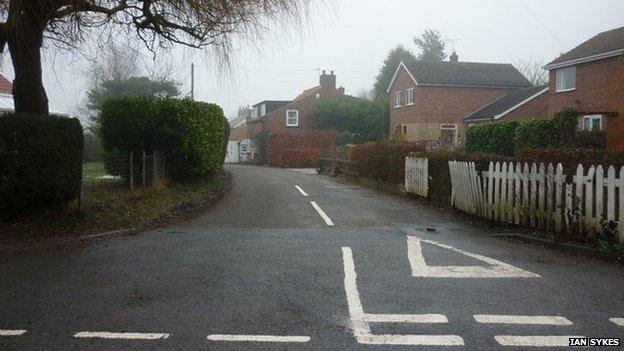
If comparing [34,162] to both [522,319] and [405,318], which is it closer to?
[405,318]

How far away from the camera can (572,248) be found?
8008 millimetres

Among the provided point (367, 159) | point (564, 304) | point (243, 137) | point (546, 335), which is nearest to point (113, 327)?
point (546, 335)

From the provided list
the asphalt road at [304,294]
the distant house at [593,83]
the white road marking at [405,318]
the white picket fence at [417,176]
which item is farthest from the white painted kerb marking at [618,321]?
the distant house at [593,83]

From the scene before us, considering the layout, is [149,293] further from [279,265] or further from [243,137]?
[243,137]

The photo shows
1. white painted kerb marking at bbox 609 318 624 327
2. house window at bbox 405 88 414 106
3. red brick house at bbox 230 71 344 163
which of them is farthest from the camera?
red brick house at bbox 230 71 344 163

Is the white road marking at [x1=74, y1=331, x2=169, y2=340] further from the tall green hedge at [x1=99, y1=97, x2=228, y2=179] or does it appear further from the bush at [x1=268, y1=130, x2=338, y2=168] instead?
the bush at [x1=268, y1=130, x2=338, y2=168]

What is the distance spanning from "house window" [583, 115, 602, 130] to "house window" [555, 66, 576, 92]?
2998 mm

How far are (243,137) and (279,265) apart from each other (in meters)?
65.4

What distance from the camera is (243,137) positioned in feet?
235

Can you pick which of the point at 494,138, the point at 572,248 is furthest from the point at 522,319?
the point at 494,138

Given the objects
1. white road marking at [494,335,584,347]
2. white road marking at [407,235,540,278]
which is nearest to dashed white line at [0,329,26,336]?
white road marking at [494,335,584,347]

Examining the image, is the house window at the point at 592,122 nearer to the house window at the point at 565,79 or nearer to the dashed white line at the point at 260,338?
the house window at the point at 565,79

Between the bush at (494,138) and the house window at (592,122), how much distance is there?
11.5 feet

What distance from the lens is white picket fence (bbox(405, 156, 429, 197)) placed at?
15.4 meters
